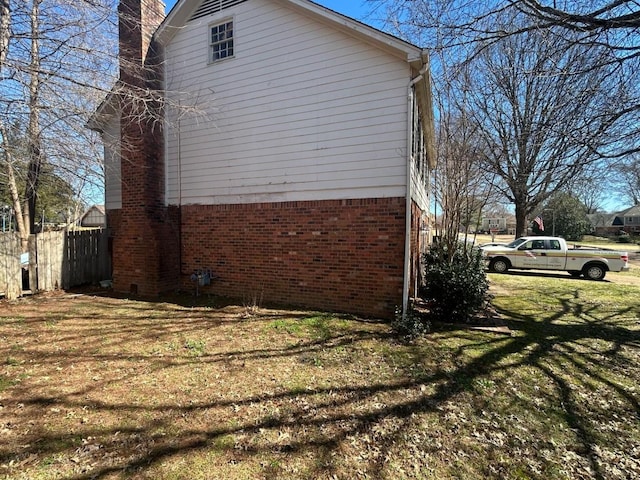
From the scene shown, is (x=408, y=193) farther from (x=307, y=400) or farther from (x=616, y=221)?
(x=616, y=221)

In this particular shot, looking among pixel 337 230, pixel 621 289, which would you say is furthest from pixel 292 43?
pixel 621 289

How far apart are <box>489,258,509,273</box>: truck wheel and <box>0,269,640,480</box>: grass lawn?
9.40 m

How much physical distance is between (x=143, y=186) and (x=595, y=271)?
1700 cm

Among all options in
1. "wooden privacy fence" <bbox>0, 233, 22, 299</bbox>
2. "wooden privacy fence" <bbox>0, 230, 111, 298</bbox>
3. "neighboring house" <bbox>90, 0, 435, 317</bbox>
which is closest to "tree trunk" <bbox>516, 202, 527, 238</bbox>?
"neighboring house" <bbox>90, 0, 435, 317</bbox>

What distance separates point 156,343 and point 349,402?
324cm

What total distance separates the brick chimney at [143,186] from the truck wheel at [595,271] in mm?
15893

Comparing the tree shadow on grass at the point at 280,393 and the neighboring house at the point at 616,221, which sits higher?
the neighboring house at the point at 616,221

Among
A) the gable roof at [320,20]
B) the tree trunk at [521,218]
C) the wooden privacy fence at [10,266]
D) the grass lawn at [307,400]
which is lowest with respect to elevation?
the grass lawn at [307,400]

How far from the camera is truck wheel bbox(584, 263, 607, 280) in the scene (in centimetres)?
1346

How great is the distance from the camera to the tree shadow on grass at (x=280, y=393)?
2666mm

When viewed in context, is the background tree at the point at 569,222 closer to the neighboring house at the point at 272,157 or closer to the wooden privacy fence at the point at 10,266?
the neighboring house at the point at 272,157

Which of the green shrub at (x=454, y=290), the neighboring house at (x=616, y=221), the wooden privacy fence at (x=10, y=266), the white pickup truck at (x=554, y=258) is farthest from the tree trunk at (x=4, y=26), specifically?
the neighboring house at (x=616, y=221)

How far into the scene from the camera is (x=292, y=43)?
23.7 feet

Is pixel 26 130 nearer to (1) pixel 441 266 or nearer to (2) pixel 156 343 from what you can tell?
(2) pixel 156 343
